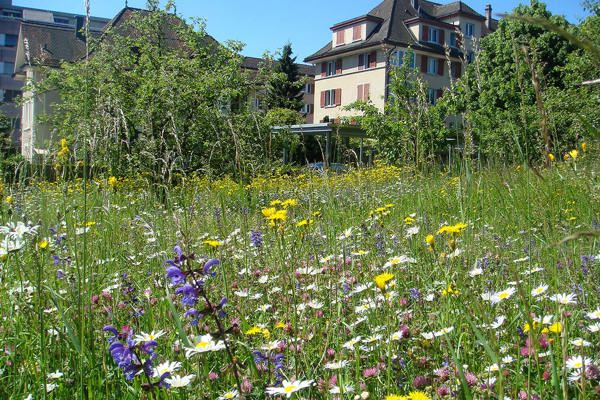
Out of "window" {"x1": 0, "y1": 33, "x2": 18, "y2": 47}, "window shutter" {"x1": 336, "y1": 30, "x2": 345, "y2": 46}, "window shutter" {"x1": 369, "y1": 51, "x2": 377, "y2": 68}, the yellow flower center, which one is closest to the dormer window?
"window shutter" {"x1": 369, "y1": 51, "x2": 377, "y2": 68}

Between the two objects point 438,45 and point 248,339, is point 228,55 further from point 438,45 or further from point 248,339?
point 438,45

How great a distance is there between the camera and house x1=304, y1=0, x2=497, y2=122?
45.6m

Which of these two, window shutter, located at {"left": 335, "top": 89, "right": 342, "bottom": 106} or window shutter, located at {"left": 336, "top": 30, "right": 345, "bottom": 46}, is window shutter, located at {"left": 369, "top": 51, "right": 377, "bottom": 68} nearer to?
window shutter, located at {"left": 335, "top": 89, "right": 342, "bottom": 106}

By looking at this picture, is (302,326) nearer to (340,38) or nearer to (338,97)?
(338,97)

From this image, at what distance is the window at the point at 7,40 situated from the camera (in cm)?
6950

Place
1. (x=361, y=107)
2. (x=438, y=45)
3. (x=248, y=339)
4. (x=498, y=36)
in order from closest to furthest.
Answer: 1. (x=248, y=339)
2. (x=361, y=107)
3. (x=498, y=36)
4. (x=438, y=45)

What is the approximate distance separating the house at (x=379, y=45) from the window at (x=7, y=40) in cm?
4133

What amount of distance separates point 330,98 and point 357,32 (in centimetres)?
588

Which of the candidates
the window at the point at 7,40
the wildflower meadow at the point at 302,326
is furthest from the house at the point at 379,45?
the wildflower meadow at the point at 302,326

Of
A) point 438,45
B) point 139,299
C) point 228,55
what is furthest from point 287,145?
point 438,45

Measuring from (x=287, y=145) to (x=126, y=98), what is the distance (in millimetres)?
3682

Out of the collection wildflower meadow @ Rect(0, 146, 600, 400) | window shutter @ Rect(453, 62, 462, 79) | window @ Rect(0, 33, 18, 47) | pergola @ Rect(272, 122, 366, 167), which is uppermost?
window @ Rect(0, 33, 18, 47)

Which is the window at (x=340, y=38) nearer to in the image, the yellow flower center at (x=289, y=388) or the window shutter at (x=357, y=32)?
the window shutter at (x=357, y=32)

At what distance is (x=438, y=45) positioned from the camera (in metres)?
46.8
